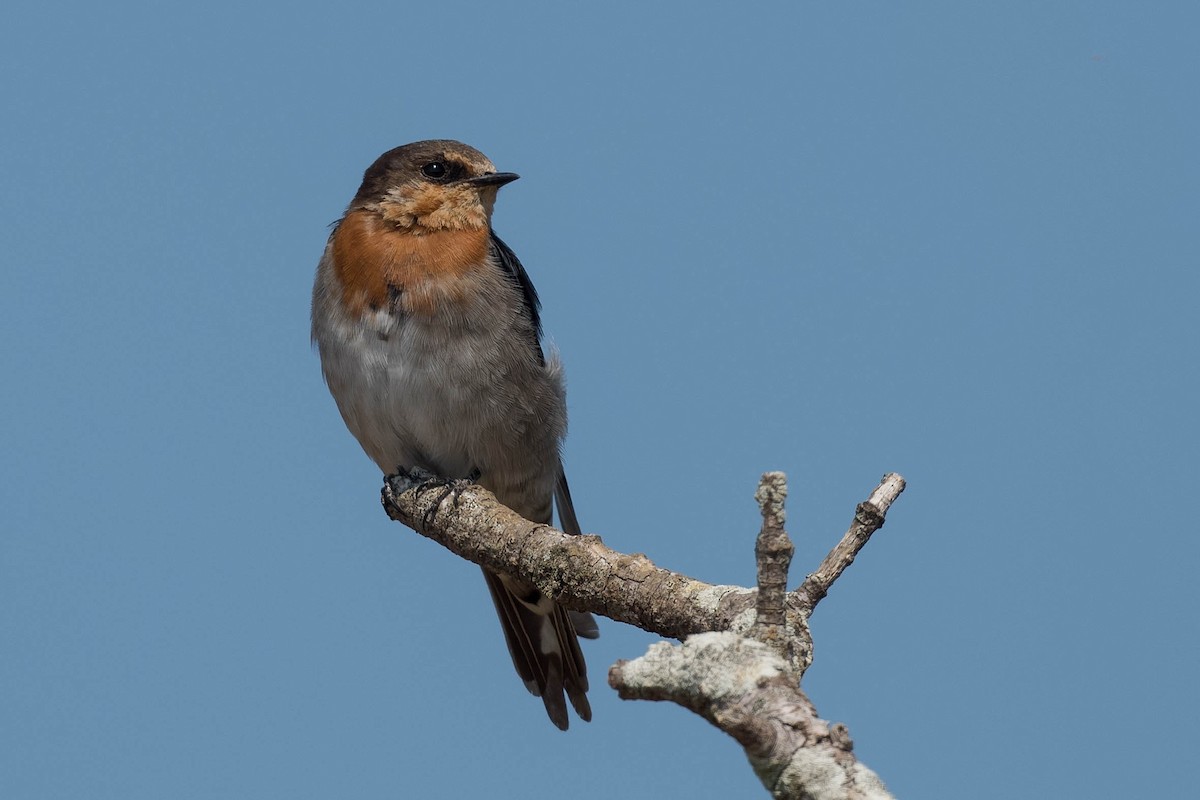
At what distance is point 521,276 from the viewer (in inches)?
413

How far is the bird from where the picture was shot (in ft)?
31.5

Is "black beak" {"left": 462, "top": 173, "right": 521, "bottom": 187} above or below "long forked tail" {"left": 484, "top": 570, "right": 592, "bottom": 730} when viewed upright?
above

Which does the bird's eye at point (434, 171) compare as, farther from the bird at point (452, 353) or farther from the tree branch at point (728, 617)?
the tree branch at point (728, 617)

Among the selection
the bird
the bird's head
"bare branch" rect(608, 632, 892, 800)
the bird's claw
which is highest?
the bird's head

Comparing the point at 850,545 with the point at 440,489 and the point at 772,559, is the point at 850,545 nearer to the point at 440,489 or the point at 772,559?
the point at 772,559

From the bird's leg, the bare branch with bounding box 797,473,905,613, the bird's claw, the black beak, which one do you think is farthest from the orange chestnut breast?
the bare branch with bounding box 797,473,905,613

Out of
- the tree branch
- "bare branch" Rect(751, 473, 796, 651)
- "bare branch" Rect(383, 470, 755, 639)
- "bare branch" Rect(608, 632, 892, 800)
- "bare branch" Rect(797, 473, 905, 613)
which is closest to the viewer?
"bare branch" Rect(608, 632, 892, 800)

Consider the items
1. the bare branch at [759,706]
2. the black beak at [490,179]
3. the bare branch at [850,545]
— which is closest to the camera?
the bare branch at [759,706]

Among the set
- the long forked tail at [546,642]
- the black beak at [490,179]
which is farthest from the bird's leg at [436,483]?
the black beak at [490,179]

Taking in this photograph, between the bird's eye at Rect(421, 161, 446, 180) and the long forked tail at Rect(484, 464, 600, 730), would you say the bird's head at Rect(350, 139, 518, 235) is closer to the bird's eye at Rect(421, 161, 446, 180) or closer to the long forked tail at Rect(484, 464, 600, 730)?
the bird's eye at Rect(421, 161, 446, 180)

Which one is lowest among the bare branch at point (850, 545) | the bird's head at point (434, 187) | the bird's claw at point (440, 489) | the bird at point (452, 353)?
the bare branch at point (850, 545)

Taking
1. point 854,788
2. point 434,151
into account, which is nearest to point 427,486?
point 434,151

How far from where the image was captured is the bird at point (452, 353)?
31.5 ft

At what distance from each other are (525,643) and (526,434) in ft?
5.19
